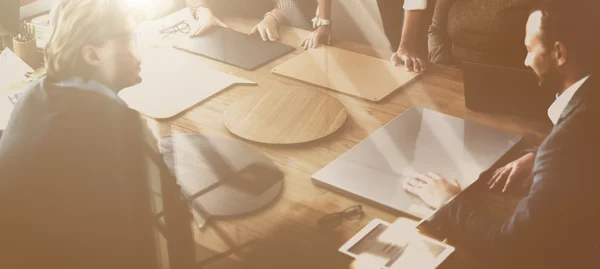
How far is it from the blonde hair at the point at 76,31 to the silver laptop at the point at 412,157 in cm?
44

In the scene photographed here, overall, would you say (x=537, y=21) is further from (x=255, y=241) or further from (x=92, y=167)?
(x=92, y=167)

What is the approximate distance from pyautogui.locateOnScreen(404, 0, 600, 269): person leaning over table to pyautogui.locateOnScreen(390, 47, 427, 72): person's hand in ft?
1.87

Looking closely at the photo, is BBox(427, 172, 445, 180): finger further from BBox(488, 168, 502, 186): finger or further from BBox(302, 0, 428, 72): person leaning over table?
BBox(302, 0, 428, 72): person leaning over table

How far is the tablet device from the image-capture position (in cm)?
104

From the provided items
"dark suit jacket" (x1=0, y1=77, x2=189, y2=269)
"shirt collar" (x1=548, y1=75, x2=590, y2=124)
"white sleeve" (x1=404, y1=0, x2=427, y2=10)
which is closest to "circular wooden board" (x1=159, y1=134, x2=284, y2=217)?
"dark suit jacket" (x1=0, y1=77, x2=189, y2=269)

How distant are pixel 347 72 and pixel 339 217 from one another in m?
0.58

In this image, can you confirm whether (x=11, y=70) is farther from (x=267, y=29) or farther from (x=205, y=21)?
(x=267, y=29)

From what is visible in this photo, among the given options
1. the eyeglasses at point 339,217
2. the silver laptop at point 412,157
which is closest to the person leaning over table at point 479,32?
the silver laptop at point 412,157

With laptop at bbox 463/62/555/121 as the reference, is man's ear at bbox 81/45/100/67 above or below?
above

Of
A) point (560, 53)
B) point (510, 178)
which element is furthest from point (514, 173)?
A: point (560, 53)

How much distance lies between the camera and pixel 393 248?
106 cm

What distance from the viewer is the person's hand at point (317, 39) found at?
179cm

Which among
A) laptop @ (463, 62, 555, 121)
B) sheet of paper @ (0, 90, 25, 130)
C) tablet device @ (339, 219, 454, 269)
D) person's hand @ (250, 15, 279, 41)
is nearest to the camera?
tablet device @ (339, 219, 454, 269)

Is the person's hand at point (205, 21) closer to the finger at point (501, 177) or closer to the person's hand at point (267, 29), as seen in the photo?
the person's hand at point (267, 29)
